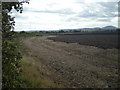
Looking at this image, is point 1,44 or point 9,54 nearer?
point 1,44

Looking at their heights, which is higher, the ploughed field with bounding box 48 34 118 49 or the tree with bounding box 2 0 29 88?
the tree with bounding box 2 0 29 88

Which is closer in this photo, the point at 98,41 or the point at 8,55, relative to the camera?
the point at 8,55

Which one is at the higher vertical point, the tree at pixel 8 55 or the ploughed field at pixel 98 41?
the tree at pixel 8 55

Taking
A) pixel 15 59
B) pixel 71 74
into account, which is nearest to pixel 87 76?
pixel 71 74

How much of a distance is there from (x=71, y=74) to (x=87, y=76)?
100 cm

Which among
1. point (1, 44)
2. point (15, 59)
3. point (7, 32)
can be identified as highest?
point (7, 32)

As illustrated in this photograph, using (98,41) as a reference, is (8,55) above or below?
above

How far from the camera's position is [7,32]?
8.09 feet

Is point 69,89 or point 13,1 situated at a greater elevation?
point 13,1

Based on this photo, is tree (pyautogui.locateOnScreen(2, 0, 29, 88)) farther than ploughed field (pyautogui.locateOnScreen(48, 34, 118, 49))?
No

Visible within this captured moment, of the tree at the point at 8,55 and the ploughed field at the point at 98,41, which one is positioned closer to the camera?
the tree at the point at 8,55

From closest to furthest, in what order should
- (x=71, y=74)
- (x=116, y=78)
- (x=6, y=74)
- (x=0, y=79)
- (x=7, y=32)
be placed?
1. (x=0, y=79)
2. (x=6, y=74)
3. (x=7, y=32)
4. (x=116, y=78)
5. (x=71, y=74)

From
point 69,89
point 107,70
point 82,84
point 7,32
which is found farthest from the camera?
point 107,70

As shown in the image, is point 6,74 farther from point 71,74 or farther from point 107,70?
point 107,70
